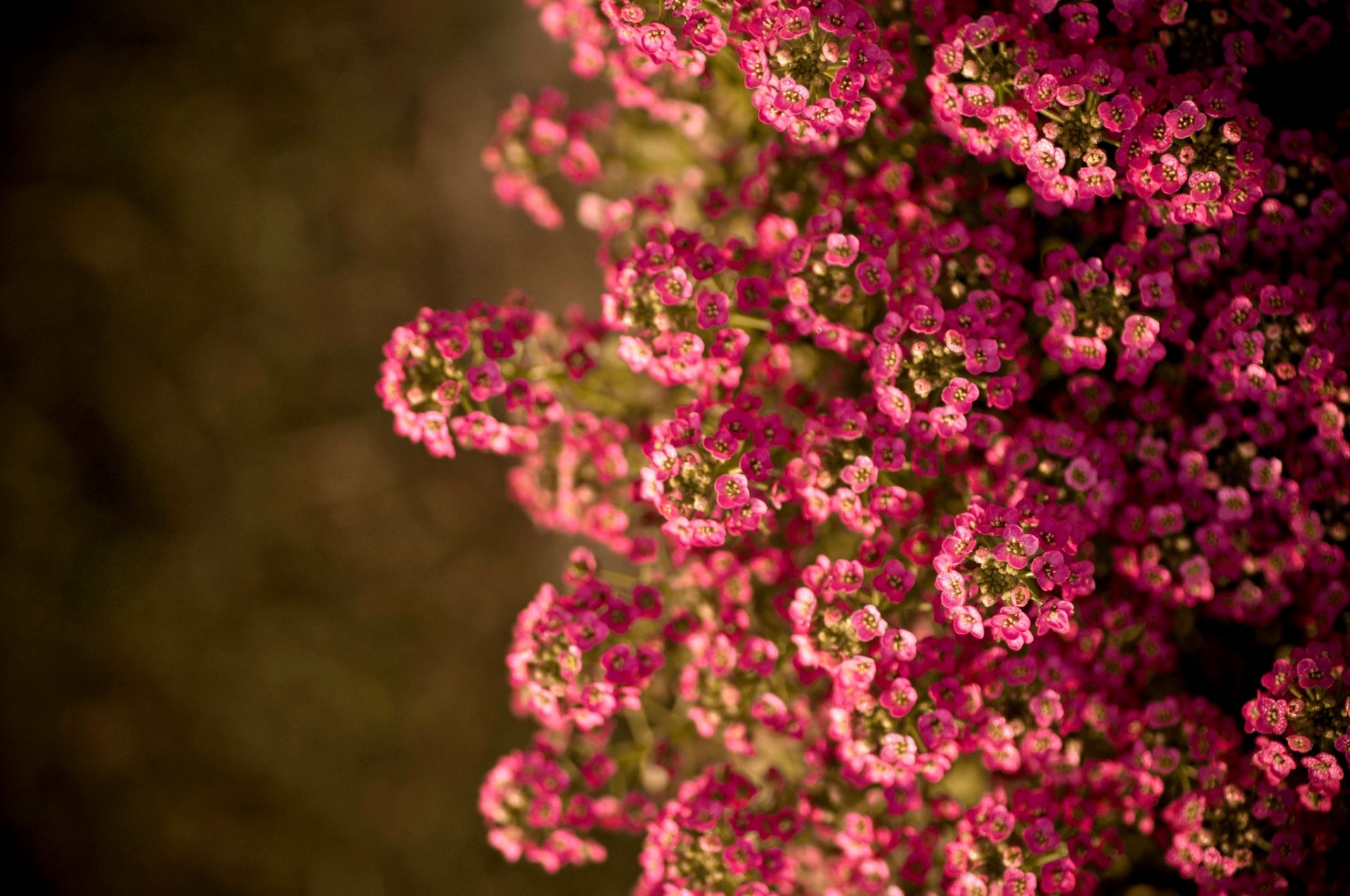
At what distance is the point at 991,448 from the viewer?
0.77 meters

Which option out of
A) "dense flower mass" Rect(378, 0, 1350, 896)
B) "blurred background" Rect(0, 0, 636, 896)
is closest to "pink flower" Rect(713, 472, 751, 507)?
"dense flower mass" Rect(378, 0, 1350, 896)

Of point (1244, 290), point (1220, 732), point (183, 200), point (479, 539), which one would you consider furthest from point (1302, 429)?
point (183, 200)

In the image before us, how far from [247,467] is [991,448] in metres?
1.66

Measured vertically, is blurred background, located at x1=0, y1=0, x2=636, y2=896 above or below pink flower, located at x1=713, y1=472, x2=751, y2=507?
below

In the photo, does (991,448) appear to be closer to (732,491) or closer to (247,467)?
(732,491)

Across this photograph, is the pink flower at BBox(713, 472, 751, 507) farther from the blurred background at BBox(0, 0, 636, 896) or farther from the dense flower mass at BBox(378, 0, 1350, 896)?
the blurred background at BBox(0, 0, 636, 896)

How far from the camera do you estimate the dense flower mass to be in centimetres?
69

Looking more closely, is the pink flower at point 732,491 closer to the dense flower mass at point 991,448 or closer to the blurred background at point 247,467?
the dense flower mass at point 991,448

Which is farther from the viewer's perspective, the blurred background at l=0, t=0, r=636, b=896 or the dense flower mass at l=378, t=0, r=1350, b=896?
the blurred background at l=0, t=0, r=636, b=896

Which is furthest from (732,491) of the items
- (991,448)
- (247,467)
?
(247,467)

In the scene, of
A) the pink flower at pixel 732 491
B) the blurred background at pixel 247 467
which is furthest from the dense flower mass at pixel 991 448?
the blurred background at pixel 247 467

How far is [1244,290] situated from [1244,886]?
50 centimetres

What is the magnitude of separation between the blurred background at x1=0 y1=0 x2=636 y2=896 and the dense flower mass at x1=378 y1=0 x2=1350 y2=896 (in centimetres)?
95

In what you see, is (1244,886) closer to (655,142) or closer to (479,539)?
(655,142)
